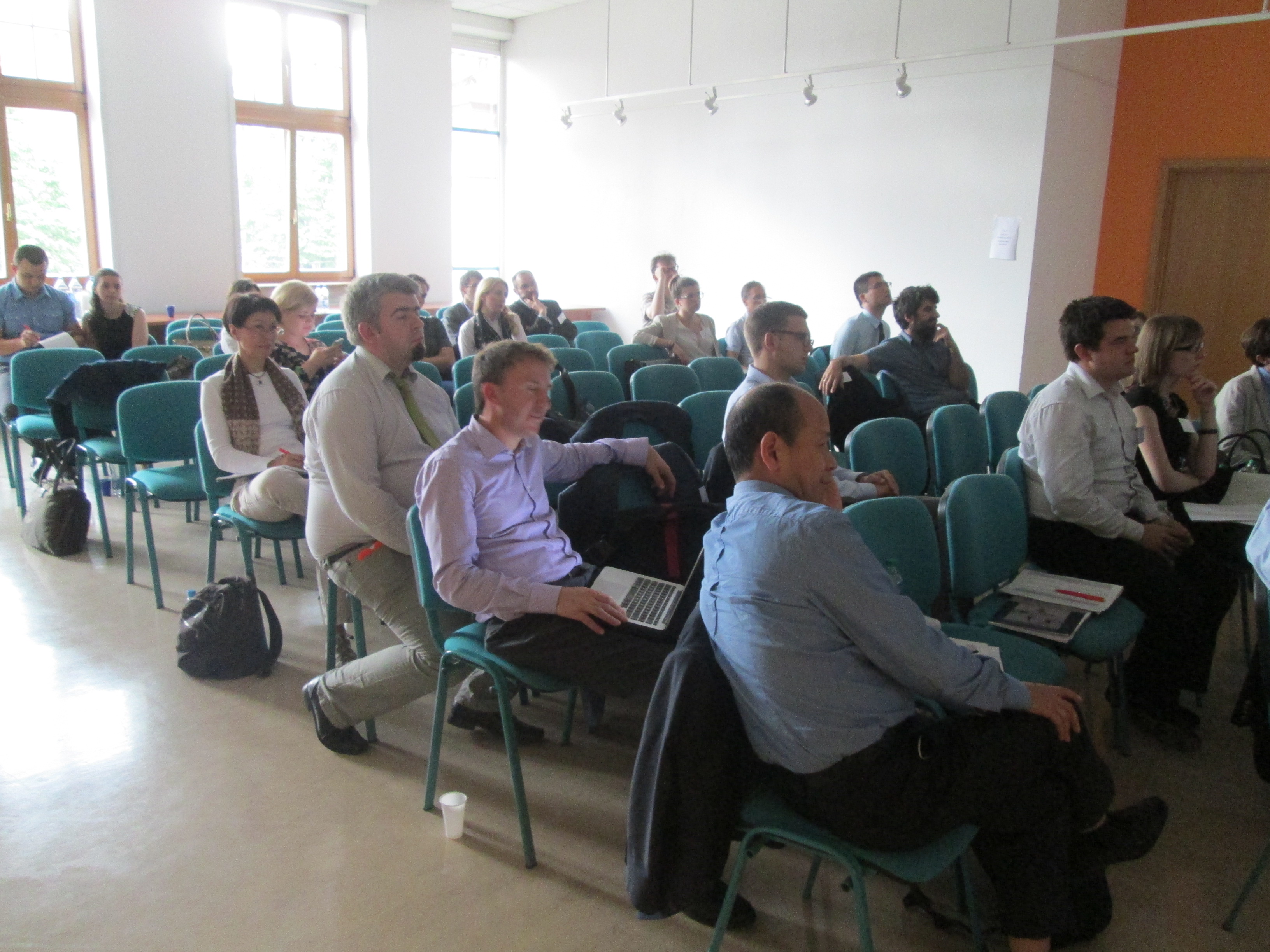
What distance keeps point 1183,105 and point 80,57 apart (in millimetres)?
8649

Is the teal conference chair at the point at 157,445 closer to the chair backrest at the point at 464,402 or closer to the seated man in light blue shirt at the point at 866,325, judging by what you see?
the chair backrest at the point at 464,402

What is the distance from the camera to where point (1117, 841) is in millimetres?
1947

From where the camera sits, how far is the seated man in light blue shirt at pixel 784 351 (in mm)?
3146

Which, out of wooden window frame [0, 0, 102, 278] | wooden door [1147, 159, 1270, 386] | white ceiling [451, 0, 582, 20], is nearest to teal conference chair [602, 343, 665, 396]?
wooden door [1147, 159, 1270, 386]

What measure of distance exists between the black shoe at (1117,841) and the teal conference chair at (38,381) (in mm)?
4646

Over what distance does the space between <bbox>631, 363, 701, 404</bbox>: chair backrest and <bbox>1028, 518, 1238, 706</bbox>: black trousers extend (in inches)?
81.6

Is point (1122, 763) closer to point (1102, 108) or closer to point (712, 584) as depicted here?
point (712, 584)

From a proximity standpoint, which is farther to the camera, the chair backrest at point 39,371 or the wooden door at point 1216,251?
the wooden door at point 1216,251

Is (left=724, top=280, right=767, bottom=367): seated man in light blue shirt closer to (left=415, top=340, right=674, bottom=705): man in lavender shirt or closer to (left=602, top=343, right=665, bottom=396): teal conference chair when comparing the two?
(left=602, top=343, right=665, bottom=396): teal conference chair

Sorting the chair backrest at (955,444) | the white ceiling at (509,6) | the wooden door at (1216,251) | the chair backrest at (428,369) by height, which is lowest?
the chair backrest at (955,444)

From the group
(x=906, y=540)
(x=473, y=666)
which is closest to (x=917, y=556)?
(x=906, y=540)

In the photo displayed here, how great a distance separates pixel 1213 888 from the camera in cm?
229

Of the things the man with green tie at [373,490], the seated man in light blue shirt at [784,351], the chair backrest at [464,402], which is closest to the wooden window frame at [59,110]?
the chair backrest at [464,402]

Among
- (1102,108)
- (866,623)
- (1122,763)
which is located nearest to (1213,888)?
(1122,763)
